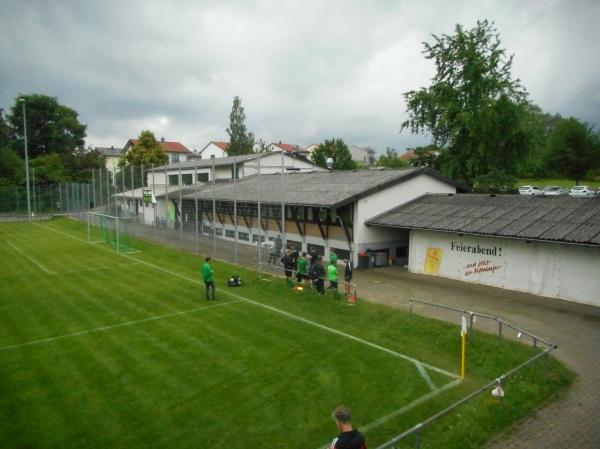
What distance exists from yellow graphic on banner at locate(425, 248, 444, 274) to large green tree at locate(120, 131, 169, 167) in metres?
50.6

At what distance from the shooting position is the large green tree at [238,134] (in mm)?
75438

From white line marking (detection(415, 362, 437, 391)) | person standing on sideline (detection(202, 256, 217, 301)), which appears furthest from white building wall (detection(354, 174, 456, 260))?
white line marking (detection(415, 362, 437, 391))

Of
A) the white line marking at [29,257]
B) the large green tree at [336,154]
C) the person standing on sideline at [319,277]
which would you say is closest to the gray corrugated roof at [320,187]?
the person standing on sideline at [319,277]

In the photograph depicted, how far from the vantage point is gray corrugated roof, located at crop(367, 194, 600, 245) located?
16.6 m

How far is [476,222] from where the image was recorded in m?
19.6

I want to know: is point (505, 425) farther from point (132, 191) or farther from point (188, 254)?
point (132, 191)

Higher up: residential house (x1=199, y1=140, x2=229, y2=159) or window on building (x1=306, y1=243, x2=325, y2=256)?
residential house (x1=199, y1=140, x2=229, y2=159)

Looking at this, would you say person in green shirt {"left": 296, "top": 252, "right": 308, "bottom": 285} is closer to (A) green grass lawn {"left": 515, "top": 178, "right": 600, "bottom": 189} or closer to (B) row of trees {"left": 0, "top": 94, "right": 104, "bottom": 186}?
(A) green grass lawn {"left": 515, "top": 178, "right": 600, "bottom": 189}

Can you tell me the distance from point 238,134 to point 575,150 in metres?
52.6

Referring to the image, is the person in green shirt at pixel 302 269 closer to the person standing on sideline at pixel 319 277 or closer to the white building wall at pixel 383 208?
the person standing on sideline at pixel 319 277

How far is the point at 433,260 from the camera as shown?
70.0 ft

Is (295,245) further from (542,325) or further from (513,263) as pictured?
(542,325)

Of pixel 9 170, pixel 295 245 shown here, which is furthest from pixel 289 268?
pixel 9 170

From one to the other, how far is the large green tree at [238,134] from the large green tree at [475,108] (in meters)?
40.1
